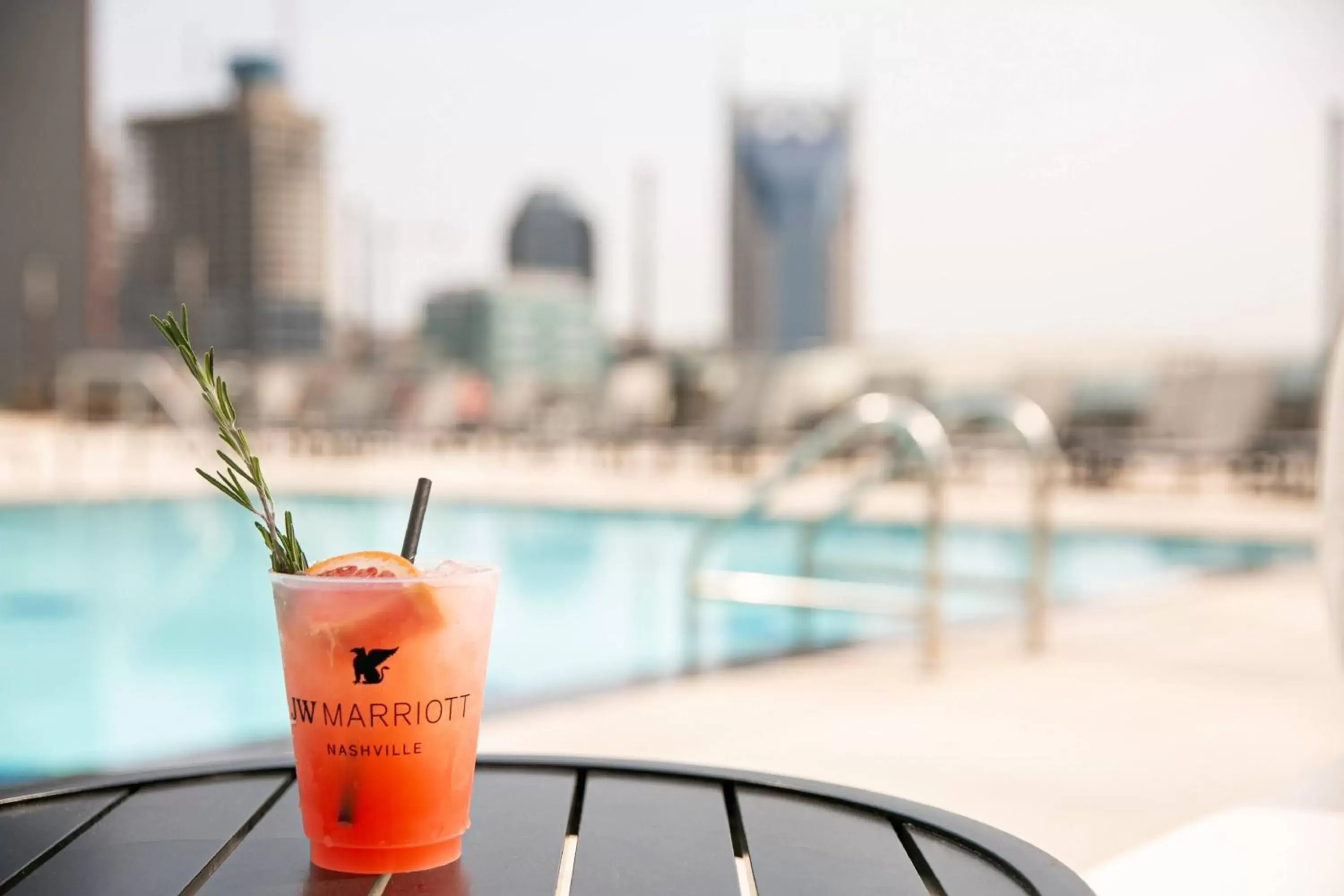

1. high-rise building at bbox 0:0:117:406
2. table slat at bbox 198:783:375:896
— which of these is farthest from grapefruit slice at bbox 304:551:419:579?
high-rise building at bbox 0:0:117:406

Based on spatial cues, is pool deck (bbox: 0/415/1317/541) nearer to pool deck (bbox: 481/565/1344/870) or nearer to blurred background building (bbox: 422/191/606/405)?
pool deck (bbox: 481/565/1344/870)

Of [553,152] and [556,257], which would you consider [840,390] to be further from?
[556,257]

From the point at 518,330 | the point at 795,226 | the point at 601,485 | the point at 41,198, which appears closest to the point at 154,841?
the point at 601,485

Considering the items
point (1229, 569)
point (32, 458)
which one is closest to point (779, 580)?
point (1229, 569)

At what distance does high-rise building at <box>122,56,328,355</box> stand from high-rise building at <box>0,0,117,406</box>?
15.8 ft

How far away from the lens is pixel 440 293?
27.2 m

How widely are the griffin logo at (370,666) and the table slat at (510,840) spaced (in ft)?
0.27

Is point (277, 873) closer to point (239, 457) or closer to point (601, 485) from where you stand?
point (239, 457)

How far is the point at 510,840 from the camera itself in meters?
0.62

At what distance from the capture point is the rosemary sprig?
1.98 feet

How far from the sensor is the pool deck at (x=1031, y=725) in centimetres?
216

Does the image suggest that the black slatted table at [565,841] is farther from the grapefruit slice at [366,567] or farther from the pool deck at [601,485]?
the pool deck at [601,485]

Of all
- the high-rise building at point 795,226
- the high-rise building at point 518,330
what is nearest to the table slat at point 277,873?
the high-rise building at point 795,226

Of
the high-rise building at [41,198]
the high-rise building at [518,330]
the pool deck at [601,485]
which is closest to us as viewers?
the pool deck at [601,485]
